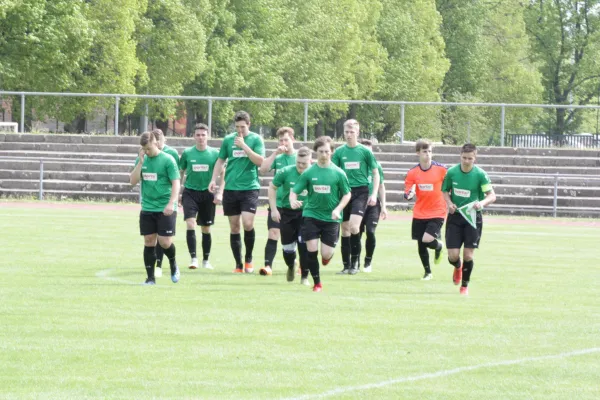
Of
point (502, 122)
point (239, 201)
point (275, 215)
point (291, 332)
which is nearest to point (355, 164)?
point (239, 201)

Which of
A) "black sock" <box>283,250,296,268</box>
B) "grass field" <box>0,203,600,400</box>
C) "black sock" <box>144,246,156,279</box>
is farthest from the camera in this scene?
"black sock" <box>283,250,296,268</box>

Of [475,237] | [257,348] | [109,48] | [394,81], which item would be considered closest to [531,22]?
[394,81]

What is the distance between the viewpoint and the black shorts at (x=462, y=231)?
14773mm

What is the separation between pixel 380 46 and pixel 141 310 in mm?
55829

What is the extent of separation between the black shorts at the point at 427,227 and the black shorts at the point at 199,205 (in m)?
2.68

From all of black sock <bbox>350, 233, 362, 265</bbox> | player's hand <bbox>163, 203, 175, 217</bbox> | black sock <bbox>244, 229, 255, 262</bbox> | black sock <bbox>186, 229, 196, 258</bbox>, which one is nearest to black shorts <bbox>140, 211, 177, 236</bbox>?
player's hand <bbox>163, 203, 175, 217</bbox>

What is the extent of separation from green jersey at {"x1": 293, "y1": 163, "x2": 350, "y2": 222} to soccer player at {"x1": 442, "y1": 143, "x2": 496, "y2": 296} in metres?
1.23

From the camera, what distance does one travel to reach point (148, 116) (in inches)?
1764

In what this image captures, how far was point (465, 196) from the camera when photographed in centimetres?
1470

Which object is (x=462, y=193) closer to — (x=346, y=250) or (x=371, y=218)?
(x=346, y=250)

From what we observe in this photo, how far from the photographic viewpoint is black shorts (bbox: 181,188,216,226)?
56.1 ft

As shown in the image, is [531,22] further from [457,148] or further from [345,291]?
[345,291]

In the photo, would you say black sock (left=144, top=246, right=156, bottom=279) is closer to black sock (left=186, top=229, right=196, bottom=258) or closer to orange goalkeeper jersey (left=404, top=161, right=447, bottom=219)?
black sock (left=186, top=229, right=196, bottom=258)

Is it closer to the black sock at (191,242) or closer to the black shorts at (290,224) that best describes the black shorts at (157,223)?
the black shorts at (290,224)
